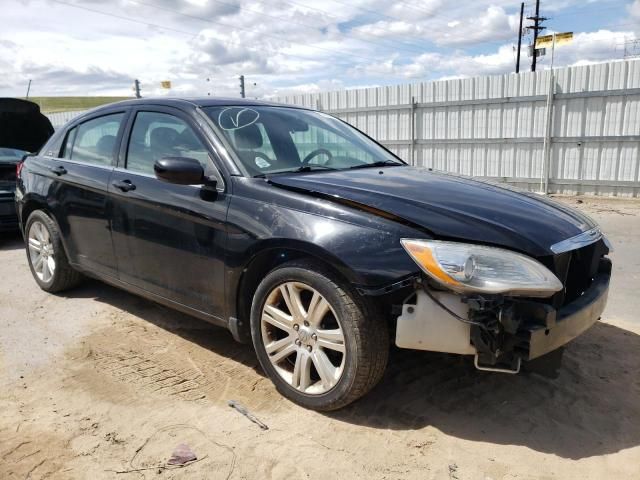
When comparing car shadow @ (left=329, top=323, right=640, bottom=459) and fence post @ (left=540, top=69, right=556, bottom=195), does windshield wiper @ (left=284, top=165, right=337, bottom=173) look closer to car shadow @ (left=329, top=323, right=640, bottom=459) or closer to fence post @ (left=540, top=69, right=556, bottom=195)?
car shadow @ (left=329, top=323, right=640, bottom=459)

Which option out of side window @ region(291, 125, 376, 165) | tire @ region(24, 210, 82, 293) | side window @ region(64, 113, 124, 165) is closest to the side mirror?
side window @ region(291, 125, 376, 165)

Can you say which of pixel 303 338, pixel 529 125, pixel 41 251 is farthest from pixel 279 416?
pixel 529 125

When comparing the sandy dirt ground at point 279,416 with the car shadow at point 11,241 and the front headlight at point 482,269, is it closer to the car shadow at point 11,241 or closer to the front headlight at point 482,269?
the front headlight at point 482,269

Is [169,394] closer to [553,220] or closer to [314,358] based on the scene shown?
[314,358]

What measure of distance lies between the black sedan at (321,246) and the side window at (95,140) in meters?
0.03

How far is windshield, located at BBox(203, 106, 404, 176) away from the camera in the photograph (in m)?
3.21

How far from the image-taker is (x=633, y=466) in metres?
2.35

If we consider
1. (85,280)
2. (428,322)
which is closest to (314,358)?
(428,322)

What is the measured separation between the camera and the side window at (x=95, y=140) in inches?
155

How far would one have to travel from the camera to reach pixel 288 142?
346cm

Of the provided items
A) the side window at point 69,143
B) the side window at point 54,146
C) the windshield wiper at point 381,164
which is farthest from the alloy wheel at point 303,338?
the side window at point 54,146

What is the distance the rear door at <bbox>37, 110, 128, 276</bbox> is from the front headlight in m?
2.46

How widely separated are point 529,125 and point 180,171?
34.2 ft

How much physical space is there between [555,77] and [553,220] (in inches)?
383
